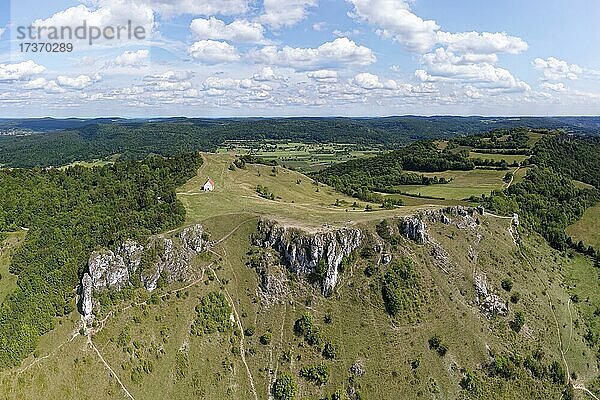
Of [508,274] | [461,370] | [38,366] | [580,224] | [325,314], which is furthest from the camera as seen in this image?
[580,224]

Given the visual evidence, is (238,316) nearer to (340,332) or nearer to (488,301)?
(340,332)

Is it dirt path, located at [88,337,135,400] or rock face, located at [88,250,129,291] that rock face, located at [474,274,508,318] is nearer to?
dirt path, located at [88,337,135,400]

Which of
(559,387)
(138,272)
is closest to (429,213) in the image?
(559,387)

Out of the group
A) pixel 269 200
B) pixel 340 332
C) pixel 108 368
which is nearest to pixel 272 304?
pixel 340 332

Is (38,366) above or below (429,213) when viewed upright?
below

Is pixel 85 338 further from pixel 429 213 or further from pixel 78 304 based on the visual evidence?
pixel 429 213

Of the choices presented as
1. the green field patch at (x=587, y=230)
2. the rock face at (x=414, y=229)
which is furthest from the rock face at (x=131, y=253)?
the green field patch at (x=587, y=230)

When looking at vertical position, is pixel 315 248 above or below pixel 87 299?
above
